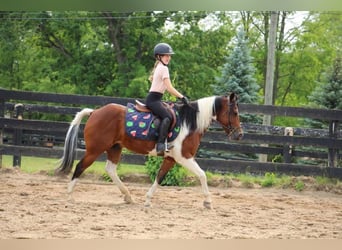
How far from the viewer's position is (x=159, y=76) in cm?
479

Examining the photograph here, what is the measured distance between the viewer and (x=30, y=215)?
161 inches

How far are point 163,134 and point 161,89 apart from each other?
41cm

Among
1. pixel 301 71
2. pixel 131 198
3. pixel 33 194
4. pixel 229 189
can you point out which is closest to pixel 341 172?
pixel 229 189

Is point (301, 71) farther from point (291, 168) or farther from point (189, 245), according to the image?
point (189, 245)

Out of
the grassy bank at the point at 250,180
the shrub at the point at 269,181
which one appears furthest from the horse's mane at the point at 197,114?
the shrub at the point at 269,181

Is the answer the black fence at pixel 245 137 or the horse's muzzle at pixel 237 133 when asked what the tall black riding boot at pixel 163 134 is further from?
the black fence at pixel 245 137

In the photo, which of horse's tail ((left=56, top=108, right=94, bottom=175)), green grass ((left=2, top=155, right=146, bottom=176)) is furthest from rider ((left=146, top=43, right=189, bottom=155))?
green grass ((left=2, top=155, right=146, bottom=176))

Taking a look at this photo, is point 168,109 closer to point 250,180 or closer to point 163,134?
point 163,134

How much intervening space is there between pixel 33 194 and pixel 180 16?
8.88 m

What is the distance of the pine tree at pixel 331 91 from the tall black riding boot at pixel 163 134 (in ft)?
22.3

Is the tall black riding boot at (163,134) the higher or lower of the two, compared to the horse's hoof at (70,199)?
higher

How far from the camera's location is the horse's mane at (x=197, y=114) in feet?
16.4

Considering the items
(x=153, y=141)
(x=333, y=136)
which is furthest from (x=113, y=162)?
(x=333, y=136)

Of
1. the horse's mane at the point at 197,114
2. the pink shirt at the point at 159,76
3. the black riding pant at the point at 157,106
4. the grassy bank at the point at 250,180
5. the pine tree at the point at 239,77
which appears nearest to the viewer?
the pink shirt at the point at 159,76
